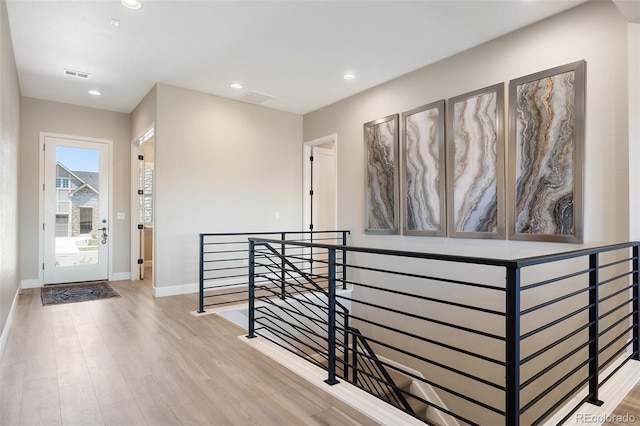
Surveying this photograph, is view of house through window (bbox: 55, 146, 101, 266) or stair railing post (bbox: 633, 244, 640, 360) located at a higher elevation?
view of house through window (bbox: 55, 146, 101, 266)

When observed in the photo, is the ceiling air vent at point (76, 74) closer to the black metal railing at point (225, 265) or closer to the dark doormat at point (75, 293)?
the black metal railing at point (225, 265)

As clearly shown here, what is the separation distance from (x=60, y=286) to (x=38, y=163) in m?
1.91

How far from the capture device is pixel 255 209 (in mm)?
5781

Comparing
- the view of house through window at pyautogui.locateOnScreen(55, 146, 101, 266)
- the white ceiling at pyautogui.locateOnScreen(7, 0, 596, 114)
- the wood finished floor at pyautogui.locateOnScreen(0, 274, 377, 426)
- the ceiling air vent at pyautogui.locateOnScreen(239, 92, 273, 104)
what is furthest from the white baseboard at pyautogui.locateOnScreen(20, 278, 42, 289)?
the ceiling air vent at pyautogui.locateOnScreen(239, 92, 273, 104)

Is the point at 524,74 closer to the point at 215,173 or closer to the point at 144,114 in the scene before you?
the point at 215,173

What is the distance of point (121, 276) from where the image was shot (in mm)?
6152

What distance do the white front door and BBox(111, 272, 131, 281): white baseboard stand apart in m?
0.12

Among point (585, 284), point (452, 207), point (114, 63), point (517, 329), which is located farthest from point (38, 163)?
point (585, 284)

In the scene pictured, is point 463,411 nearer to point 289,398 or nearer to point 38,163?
point 289,398

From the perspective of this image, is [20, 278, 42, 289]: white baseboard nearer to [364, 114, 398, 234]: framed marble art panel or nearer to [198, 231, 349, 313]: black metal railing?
[198, 231, 349, 313]: black metal railing

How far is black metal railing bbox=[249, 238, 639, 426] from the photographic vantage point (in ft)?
6.70

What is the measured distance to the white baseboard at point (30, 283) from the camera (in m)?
5.41

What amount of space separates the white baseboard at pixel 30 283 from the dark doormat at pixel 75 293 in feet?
0.58

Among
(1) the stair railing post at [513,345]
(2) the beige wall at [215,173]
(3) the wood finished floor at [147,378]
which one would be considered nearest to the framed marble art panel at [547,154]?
(1) the stair railing post at [513,345]
